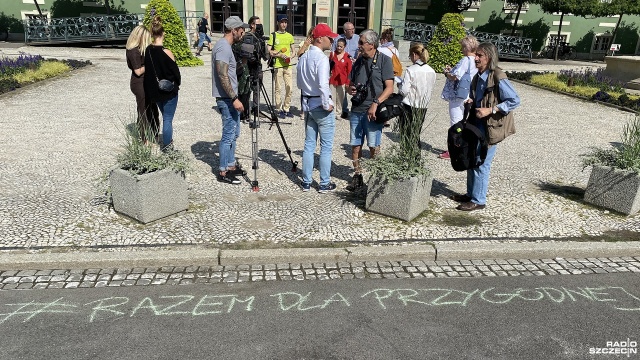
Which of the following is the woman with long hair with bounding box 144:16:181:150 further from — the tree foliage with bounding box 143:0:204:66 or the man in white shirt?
the tree foliage with bounding box 143:0:204:66

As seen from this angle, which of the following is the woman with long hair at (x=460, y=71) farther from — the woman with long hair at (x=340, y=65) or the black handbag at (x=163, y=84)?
the black handbag at (x=163, y=84)

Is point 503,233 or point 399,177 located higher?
point 399,177

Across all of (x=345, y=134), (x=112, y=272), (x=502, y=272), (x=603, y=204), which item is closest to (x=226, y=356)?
(x=112, y=272)

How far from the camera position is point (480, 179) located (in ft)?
18.0

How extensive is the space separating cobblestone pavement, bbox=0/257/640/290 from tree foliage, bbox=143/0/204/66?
40.2ft

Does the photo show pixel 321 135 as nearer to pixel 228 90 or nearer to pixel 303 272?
pixel 228 90

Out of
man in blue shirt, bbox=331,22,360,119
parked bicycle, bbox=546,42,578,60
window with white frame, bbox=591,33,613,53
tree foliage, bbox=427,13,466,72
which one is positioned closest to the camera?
man in blue shirt, bbox=331,22,360,119

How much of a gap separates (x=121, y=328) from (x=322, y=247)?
187 cm

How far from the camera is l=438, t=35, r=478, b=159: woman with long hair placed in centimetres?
635

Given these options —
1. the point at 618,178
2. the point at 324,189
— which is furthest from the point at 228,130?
the point at 618,178

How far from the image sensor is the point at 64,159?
6809 mm

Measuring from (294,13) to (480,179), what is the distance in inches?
872

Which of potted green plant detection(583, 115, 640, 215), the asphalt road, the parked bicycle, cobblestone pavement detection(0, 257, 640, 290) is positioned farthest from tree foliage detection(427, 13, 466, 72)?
the parked bicycle

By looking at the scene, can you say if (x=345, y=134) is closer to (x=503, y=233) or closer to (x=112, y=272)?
(x=503, y=233)
